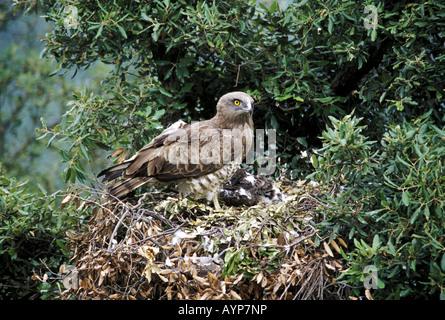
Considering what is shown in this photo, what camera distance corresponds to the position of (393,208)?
3.11m

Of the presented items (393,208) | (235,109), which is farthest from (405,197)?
(235,109)

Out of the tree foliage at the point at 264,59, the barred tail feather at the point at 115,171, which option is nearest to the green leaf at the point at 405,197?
the tree foliage at the point at 264,59

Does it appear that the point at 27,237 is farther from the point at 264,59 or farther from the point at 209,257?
the point at 264,59

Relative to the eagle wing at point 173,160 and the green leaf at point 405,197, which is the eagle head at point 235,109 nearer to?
the eagle wing at point 173,160

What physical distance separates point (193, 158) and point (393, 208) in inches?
67.7

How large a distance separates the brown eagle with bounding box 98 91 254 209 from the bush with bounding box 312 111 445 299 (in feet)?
3.79

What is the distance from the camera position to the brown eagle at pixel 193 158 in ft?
13.8

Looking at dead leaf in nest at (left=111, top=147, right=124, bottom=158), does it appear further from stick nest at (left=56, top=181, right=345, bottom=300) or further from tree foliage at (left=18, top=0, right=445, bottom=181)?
stick nest at (left=56, top=181, right=345, bottom=300)

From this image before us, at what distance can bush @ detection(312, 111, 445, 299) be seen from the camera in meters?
2.92

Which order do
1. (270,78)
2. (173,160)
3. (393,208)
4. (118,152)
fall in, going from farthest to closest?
(118,152)
(270,78)
(173,160)
(393,208)

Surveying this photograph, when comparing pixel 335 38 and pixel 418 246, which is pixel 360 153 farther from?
pixel 335 38

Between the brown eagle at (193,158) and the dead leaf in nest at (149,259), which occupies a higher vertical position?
the brown eagle at (193,158)

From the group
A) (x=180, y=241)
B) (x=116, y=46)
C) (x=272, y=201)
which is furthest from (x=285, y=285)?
(x=116, y=46)

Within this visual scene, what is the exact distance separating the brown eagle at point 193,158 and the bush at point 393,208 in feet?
3.79
